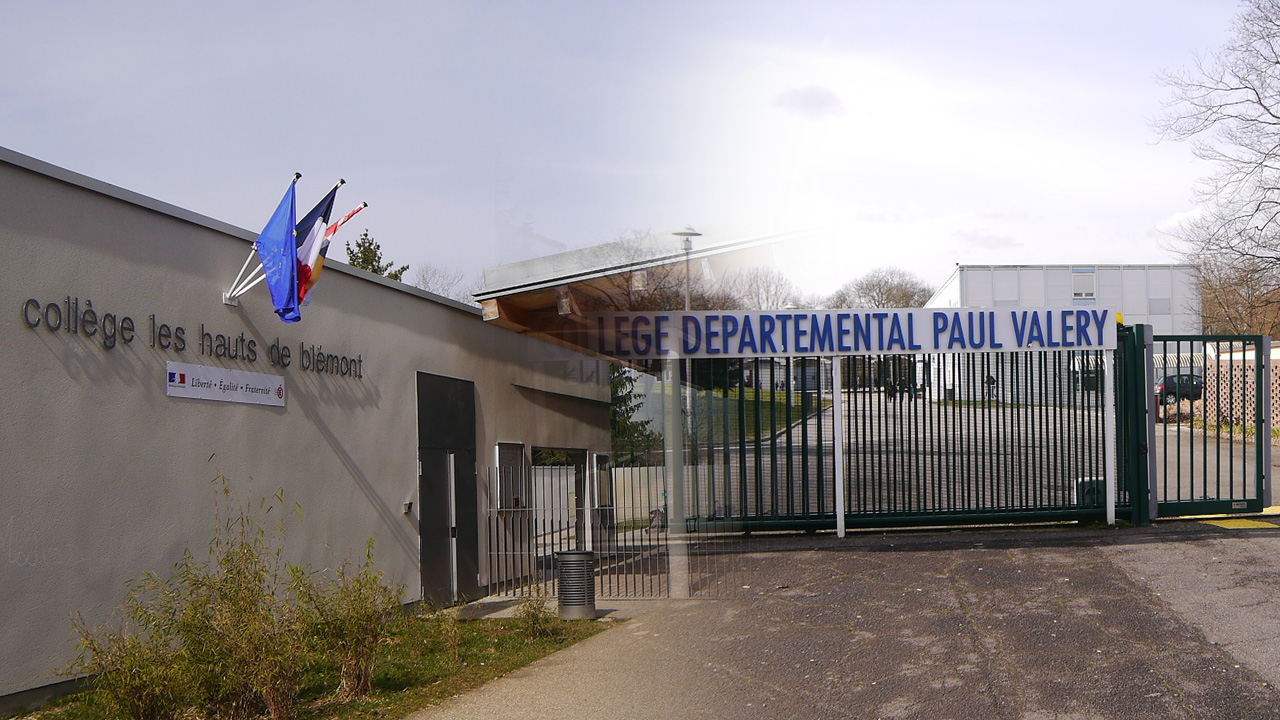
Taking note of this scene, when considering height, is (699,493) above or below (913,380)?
below

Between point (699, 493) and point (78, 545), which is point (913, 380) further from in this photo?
point (78, 545)

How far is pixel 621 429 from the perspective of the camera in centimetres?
1460

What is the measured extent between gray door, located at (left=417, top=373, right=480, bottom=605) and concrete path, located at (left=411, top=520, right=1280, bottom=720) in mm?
2044

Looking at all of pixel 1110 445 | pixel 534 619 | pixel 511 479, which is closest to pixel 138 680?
pixel 534 619

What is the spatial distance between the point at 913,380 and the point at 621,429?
4608 millimetres

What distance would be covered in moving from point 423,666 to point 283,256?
3347 mm

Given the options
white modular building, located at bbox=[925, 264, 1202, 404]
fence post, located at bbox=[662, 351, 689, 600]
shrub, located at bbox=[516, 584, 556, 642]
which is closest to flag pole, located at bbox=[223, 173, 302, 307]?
shrub, located at bbox=[516, 584, 556, 642]

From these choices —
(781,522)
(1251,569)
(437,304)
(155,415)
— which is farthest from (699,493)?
(155,415)

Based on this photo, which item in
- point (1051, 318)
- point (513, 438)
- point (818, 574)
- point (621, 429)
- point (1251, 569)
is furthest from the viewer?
point (621, 429)

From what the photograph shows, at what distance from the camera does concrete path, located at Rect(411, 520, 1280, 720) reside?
237 inches

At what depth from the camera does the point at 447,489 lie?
11.0 metres

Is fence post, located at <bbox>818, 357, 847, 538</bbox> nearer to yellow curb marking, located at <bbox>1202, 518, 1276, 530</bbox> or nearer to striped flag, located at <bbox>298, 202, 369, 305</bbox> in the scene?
yellow curb marking, located at <bbox>1202, 518, 1276, 530</bbox>

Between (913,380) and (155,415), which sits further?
(913,380)

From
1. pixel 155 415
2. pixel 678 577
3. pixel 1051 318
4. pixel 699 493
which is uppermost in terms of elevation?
pixel 1051 318
